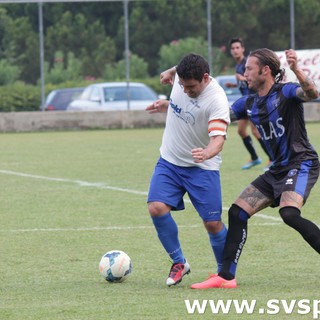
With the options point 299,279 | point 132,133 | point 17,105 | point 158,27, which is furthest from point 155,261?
point 158,27

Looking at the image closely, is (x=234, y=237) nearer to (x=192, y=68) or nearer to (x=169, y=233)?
(x=169, y=233)

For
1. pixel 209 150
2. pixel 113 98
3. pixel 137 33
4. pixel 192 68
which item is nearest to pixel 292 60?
pixel 192 68

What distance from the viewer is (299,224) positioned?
25.8 feet

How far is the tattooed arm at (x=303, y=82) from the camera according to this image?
7.63 m

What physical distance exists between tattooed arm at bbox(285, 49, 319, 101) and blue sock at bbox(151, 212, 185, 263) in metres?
1.39

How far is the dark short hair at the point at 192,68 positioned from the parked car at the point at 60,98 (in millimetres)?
23394

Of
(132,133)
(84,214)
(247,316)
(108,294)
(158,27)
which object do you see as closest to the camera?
(247,316)

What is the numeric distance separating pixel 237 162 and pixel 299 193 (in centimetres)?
1103

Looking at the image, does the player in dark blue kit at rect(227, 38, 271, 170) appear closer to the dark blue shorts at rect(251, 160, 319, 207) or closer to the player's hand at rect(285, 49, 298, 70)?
the dark blue shorts at rect(251, 160, 319, 207)

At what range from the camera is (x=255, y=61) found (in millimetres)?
8000

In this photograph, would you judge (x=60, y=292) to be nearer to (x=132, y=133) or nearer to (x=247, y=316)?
(x=247, y=316)

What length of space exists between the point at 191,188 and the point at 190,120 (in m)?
0.51

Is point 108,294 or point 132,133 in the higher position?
point 108,294

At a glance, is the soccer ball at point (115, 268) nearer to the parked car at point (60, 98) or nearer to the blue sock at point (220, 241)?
the blue sock at point (220, 241)
